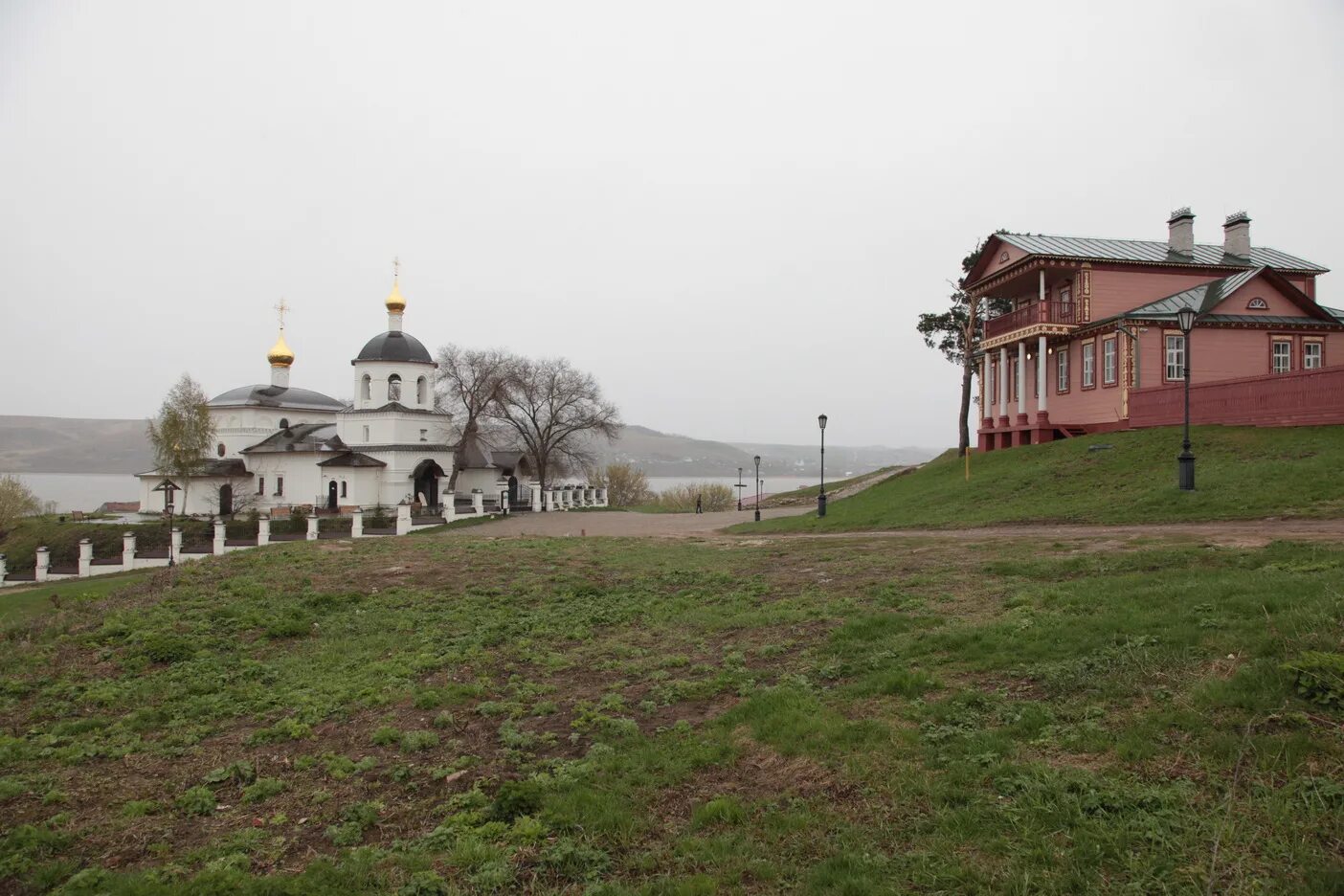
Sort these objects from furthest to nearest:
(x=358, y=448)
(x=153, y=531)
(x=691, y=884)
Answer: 1. (x=358, y=448)
2. (x=153, y=531)
3. (x=691, y=884)

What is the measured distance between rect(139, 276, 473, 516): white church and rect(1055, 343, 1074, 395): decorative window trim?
3715cm

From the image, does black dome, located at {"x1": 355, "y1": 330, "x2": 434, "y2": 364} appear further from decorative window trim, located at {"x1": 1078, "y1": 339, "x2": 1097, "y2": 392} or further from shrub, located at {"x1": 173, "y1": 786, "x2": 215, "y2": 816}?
shrub, located at {"x1": 173, "y1": 786, "x2": 215, "y2": 816}

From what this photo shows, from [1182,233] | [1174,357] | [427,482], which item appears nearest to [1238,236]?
[1182,233]

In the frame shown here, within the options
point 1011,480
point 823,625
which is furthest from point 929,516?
point 823,625

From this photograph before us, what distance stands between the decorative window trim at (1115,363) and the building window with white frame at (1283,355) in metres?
5.50

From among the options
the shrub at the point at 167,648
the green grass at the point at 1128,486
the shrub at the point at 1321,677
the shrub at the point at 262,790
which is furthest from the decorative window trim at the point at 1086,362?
the shrub at the point at 262,790

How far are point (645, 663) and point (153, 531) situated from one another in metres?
43.8

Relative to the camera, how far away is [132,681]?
27.7 ft

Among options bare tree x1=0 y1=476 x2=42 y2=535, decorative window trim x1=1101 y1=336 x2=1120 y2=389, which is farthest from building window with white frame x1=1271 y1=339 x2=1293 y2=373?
bare tree x1=0 y1=476 x2=42 y2=535

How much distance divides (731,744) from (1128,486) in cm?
1607

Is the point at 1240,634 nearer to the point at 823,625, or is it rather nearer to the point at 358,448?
the point at 823,625

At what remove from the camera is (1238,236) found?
32125mm

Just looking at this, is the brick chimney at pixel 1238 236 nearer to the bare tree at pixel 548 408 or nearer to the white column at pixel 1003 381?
the white column at pixel 1003 381

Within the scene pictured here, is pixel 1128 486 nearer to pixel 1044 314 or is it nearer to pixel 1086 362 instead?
pixel 1086 362
